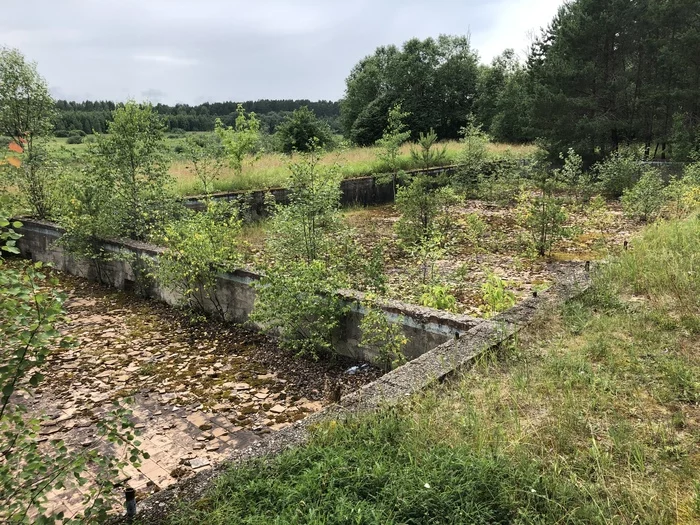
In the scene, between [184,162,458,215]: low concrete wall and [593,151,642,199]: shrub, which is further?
[593,151,642,199]: shrub

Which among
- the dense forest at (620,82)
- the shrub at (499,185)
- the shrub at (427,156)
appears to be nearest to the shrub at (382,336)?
the shrub at (499,185)

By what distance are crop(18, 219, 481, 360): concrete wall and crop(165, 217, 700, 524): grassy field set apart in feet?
2.56

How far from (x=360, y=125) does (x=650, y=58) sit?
809 inches

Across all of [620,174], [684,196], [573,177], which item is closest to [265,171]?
[573,177]

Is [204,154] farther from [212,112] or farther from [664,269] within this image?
[212,112]

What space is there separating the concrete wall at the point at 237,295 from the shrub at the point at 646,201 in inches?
311

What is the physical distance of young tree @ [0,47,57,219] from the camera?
8.79m

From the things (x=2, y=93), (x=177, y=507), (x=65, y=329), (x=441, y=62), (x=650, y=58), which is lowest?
(x=65, y=329)

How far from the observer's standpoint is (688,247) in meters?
5.41

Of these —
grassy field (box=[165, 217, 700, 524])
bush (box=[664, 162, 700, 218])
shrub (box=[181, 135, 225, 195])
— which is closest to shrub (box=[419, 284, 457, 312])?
grassy field (box=[165, 217, 700, 524])

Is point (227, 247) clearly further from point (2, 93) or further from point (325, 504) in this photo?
point (2, 93)

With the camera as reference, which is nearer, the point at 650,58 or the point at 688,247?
the point at 688,247

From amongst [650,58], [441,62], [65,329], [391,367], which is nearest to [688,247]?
[391,367]

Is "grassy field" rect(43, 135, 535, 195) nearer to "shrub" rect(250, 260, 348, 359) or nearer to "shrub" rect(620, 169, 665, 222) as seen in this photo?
"shrub" rect(250, 260, 348, 359)
